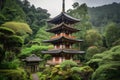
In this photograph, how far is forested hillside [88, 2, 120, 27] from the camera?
94.3 metres

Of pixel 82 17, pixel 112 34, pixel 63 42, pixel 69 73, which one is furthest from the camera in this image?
pixel 82 17

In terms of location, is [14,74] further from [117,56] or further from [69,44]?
[69,44]

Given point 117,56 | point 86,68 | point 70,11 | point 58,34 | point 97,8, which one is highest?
point 97,8

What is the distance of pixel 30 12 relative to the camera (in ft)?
249

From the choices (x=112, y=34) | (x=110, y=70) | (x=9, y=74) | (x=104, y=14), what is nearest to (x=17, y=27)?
(x=112, y=34)

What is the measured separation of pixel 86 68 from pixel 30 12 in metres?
52.4

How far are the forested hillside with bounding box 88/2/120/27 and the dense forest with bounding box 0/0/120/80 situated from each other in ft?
18.4

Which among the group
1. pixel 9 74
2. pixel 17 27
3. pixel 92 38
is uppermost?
pixel 17 27

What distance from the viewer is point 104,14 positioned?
10425 centimetres

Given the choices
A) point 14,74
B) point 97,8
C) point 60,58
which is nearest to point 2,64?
point 14,74

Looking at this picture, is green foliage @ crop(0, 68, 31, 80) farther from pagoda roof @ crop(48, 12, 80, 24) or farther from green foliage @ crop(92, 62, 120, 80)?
pagoda roof @ crop(48, 12, 80, 24)

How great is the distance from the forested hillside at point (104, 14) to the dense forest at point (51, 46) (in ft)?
18.4

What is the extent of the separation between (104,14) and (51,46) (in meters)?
65.6

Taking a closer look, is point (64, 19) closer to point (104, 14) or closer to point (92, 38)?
point (92, 38)
